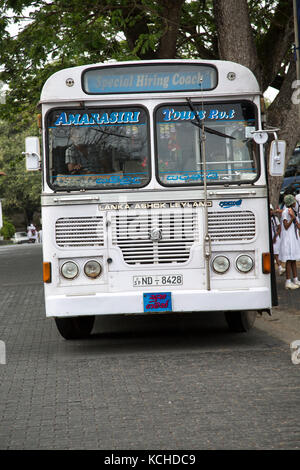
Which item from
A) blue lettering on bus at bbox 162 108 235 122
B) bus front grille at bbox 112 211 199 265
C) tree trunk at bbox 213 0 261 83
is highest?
tree trunk at bbox 213 0 261 83

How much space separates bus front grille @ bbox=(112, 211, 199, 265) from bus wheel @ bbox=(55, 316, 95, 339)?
5.16ft

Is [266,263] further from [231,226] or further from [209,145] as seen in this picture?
[209,145]

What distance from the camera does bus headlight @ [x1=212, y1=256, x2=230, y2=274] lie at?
9875 millimetres

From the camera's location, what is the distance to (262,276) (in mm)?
9891

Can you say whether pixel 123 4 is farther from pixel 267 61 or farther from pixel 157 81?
pixel 157 81

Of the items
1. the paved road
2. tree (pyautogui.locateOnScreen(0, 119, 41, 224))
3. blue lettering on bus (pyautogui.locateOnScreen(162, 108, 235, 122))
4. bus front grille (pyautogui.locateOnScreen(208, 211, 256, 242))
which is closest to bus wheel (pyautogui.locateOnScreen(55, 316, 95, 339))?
the paved road

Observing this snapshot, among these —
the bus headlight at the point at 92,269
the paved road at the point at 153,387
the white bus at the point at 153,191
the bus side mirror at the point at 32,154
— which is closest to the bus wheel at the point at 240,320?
the paved road at the point at 153,387

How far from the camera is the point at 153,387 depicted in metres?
7.90

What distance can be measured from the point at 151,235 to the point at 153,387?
2330mm

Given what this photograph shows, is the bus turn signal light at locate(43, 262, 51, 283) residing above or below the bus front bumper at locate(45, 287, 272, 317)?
above

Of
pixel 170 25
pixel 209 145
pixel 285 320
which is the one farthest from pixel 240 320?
pixel 170 25

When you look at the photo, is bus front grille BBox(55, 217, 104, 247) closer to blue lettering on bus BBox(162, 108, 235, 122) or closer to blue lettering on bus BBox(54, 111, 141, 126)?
blue lettering on bus BBox(54, 111, 141, 126)

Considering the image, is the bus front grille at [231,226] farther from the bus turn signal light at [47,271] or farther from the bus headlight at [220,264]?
the bus turn signal light at [47,271]
